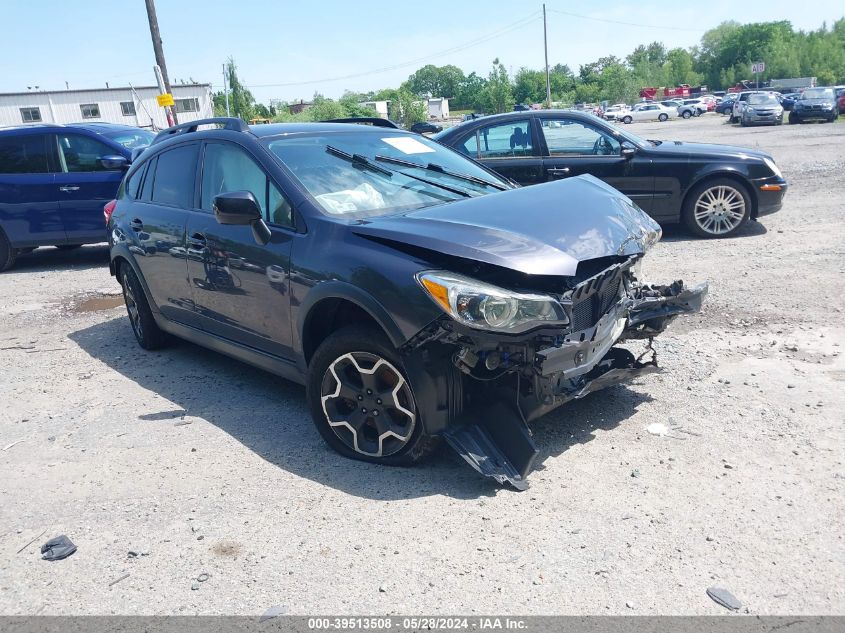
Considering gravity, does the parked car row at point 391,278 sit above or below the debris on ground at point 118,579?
above

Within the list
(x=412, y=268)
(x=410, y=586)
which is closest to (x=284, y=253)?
(x=412, y=268)

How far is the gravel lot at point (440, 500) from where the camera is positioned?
2.84 meters

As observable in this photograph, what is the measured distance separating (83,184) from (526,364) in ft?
29.4

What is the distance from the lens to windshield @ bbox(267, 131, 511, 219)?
13.8 feet

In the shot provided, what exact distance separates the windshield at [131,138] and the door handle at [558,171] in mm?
6559

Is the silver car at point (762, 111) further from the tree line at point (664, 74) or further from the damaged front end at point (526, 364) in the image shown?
the damaged front end at point (526, 364)

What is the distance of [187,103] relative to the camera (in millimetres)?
60094

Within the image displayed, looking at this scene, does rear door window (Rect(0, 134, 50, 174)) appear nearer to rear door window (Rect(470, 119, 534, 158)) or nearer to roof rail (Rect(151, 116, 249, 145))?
roof rail (Rect(151, 116, 249, 145))

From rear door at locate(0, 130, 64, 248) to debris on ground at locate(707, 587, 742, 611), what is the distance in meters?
10.1

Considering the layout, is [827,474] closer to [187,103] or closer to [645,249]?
[645,249]

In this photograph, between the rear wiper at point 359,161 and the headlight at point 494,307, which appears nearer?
the headlight at point 494,307

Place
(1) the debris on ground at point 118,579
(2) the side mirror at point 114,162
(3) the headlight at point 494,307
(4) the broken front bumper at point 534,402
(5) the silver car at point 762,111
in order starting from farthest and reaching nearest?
1. (5) the silver car at point 762,111
2. (2) the side mirror at point 114,162
3. (4) the broken front bumper at point 534,402
4. (3) the headlight at point 494,307
5. (1) the debris on ground at point 118,579

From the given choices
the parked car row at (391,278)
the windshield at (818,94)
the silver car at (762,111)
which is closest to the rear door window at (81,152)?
the parked car row at (391,278)

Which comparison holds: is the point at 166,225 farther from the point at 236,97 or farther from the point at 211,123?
the point at 236,97
